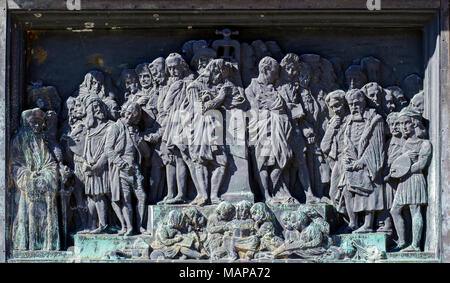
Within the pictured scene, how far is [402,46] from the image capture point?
1332 centimetres

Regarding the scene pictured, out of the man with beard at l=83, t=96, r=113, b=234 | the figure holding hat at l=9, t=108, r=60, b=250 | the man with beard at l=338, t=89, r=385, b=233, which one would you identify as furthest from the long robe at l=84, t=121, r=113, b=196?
the man with beard at l=338, t=89, r=385, b=233

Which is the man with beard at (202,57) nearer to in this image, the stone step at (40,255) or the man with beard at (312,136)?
the man with beard at (312,136)

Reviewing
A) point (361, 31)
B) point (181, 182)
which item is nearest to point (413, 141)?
point (361, 31)

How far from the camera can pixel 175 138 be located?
42.7 ft

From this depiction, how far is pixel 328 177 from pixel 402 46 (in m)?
1.65

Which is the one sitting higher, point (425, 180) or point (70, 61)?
point (70, 61)

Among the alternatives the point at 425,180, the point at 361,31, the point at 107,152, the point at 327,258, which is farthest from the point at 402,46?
the point at 107,152

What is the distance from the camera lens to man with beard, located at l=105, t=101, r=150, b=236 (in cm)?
1295

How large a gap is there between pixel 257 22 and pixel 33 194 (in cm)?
301

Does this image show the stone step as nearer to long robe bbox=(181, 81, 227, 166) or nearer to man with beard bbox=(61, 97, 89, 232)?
man with beard bbox=(61, 97, 89, 232)

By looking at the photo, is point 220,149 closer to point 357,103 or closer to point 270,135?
point 270,135

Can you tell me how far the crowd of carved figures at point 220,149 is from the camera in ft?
42.5
